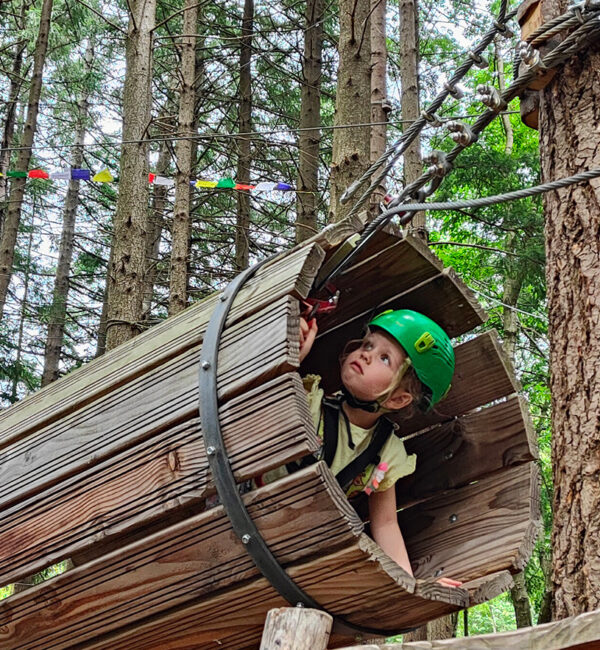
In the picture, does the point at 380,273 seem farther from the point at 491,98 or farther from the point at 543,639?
the point at 543,639

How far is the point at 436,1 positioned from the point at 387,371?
35.7ft

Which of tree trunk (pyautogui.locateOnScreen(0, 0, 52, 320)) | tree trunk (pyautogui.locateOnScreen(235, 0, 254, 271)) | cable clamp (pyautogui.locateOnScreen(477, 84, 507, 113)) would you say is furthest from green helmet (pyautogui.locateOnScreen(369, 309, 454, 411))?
tree trunk (pyautogui.locateOnScreen(0, 0, 52, 320))

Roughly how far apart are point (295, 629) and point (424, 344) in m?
0.98

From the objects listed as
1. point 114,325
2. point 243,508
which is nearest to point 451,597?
point 243,508

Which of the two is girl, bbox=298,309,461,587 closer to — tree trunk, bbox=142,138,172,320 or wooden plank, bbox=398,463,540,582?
wooden plank, bbox=398,463,540,582

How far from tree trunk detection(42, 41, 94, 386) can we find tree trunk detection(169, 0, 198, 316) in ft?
4.56

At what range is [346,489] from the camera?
2359 millimetres

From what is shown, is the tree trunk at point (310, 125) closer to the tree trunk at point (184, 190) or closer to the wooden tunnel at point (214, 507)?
the tree trunk at point (184, 190)

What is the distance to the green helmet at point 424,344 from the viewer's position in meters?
2.34

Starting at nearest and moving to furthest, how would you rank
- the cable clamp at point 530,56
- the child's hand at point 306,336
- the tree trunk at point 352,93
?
the cable clamp at point 530,56
the child's hand at point 306,336
the tree trunk at point 352,93

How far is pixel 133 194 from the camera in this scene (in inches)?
256

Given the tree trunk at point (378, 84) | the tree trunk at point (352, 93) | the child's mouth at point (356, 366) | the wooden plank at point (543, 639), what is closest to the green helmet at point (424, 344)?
the child's mouth at point (356, 366)

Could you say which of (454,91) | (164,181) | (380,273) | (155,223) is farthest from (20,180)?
(454,91)

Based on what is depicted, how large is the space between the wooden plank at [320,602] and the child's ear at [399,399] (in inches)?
27.8
